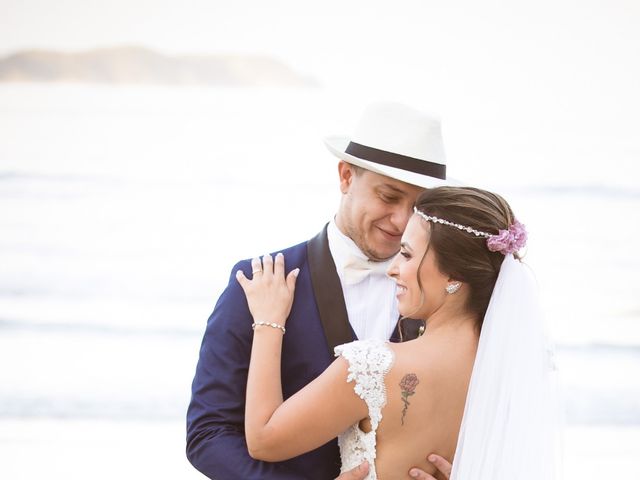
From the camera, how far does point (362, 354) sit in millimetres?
→ 1972

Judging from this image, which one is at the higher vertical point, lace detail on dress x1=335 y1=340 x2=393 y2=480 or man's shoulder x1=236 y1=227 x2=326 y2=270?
man's shoulder x1=236 y1=227 x2=326 y2=270

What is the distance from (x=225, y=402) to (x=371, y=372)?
0.40 meters

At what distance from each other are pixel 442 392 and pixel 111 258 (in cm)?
857

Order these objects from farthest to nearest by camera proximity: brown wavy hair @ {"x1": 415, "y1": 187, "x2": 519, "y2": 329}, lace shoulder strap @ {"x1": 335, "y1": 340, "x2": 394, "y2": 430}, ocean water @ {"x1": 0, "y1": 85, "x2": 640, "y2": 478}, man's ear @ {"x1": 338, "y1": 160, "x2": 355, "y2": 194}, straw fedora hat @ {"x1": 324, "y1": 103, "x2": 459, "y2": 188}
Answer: ocean water @ {"x1": 0, "y1": 85, "x2": 640, "y2": 478}
man's ear @ {"x1": 338, "y1": 160, "x2": 355, "y2": 194}
straw fedora hat @ {"x1": 324, "y1": 103, "x2": 459, "y2": 188}
brown wavy hair @ {"x1": 415, "y1": 187, "x2": 519, "y2": 329}
lace shoulder strap @ {"x1": 335, "y1": 340, "x2": 394, "y2": 430}

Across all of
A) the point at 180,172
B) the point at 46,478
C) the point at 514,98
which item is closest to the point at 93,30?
the point at 180,172

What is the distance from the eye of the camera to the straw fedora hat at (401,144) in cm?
229

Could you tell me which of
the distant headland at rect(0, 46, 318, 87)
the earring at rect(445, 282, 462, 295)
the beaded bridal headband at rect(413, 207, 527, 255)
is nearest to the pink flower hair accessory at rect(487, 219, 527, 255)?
the beaded bridal headband at rect(413, 207, 527, 255)

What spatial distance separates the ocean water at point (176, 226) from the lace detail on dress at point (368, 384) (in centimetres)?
610

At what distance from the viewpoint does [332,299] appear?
2.28 metres

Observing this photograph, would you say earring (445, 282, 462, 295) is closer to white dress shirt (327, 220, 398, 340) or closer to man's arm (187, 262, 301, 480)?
white dress shirt (327, 220, 398, 340)

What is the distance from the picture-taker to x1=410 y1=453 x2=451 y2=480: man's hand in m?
2.03

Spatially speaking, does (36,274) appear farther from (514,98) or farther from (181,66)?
(514,98)

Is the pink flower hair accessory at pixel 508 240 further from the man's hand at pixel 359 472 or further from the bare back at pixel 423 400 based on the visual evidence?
the man's hand at pixel 359 472

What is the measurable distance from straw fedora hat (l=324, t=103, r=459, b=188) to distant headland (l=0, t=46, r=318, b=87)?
351 inches
